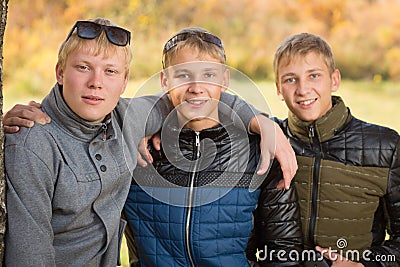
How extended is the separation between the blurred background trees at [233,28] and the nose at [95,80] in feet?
Answer: 21.0

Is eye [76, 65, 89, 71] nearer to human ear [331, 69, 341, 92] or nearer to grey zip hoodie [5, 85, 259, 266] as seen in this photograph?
grey zip hoodie [5, 85, 259, 266]

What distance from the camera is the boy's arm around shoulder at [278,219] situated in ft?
7.54

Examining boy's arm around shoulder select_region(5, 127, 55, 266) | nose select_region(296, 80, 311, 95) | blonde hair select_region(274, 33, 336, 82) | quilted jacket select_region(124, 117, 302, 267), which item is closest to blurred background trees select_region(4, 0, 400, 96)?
blonde hair select_region(274, 33, 336, 82)

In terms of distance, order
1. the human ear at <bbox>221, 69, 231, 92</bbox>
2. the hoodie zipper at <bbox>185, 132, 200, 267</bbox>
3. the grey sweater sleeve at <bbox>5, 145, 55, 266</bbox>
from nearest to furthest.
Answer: the grey sweater sleeve at <bbox>5, 145, 55, 266</bbox> → the hoodie zipper at <bbox>185, 132, 200, 267</bbox> → the human ear at <bbox>221, 69, 231, 92</bbox>

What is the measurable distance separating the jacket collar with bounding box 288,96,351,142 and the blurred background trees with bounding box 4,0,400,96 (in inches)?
236

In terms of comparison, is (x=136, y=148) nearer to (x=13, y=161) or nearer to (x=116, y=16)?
(x=13, y=161)

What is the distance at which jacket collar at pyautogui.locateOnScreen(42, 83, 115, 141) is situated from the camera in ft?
6.27

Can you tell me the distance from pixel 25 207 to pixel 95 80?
0.45m

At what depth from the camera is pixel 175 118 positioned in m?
2.31

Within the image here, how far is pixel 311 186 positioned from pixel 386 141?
0.34 meters

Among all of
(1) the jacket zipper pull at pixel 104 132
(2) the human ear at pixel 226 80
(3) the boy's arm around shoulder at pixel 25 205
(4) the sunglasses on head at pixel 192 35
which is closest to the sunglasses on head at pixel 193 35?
(4) the sunglasses on head at pixel 192 35

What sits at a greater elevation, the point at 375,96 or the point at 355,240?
the point at 375,96

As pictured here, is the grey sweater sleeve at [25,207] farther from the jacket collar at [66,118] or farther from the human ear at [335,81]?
the human ear at [335,81]

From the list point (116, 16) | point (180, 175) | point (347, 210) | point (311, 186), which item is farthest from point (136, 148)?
point (116, 16)
